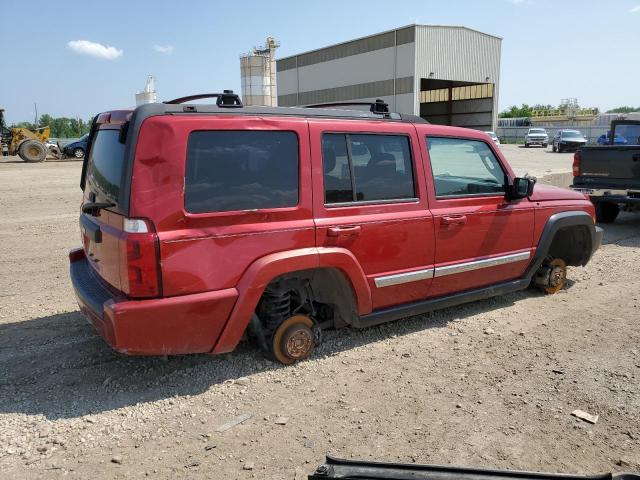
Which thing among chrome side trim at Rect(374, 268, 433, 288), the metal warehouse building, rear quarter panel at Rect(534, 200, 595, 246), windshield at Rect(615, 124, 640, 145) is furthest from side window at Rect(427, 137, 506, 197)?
the metal warehouse building

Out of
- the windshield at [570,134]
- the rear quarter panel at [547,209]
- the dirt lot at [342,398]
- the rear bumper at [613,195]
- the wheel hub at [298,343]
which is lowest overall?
the dirt lot at [342,398]

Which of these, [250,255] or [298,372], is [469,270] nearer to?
[298,372]

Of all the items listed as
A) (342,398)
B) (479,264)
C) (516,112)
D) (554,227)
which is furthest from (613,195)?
(516,112)

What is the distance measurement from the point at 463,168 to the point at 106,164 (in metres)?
2.94

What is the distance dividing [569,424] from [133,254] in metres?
2.82

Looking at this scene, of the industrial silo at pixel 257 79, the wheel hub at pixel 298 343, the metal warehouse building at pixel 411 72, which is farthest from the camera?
the industrial silo at pixel 257 79

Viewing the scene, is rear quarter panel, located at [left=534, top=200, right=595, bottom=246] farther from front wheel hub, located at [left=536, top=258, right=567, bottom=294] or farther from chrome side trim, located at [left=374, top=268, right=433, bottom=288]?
chrome side trim, located at [left=374, top=268, right=433, bottom=288]

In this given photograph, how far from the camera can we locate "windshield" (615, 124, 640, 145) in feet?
33.9

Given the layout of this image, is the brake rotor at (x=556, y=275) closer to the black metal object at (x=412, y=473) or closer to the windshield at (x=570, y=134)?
the black metal object at (x=412, y=473)

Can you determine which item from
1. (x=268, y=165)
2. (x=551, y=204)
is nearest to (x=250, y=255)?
(x=268, y=165)

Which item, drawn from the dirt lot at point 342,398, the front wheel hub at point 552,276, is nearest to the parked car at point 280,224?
the dirt lot at point 342,398

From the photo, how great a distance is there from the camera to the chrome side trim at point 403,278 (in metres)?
4.05

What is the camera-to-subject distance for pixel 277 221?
3533 millimetres

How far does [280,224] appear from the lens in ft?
11.6
